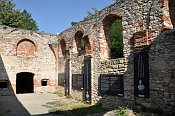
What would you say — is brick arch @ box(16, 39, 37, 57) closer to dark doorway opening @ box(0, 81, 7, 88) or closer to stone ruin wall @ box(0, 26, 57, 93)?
stone ruin wall @ box(0, 26, 57, 93)

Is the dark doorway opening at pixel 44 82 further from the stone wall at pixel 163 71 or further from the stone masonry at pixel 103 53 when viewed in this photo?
the stone wall at pixel 163 71

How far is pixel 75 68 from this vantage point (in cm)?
1448

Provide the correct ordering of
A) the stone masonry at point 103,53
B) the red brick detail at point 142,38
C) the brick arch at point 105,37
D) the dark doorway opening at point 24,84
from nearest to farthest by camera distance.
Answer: the stone masonry at point 103,53 < the red brick detail at point 142,38 < the brick arch at point 105,37 < the dark doorway opening at point 24,84

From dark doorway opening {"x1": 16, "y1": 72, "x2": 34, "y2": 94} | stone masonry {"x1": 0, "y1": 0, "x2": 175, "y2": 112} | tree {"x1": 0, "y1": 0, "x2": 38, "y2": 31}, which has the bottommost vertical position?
dark doorway opening {"x1": 16, "y1": 72, "x2": 34, "y2": 94}

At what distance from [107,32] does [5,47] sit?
25.7 feet

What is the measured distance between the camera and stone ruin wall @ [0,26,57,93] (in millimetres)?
16172

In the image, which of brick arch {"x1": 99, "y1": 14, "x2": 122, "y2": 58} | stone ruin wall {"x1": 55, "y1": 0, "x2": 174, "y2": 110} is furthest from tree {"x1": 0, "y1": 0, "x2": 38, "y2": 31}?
brick arch {"x1": 99, "y1": 14, "x2": 122, "y2": 58}

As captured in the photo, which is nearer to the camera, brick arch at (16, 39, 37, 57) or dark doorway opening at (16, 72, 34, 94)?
brick arch at (16, 39, 37, 57)

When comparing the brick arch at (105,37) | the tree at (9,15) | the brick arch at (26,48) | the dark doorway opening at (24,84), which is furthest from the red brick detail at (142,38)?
the tree at (9,15)

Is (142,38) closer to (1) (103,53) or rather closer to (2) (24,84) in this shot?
(1) (103,53)

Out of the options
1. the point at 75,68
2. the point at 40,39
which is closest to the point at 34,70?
the point at 40,39

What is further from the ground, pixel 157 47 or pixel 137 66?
pixel 157 47

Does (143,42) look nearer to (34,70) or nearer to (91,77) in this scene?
(91,77)

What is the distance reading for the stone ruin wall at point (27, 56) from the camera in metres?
16.2
